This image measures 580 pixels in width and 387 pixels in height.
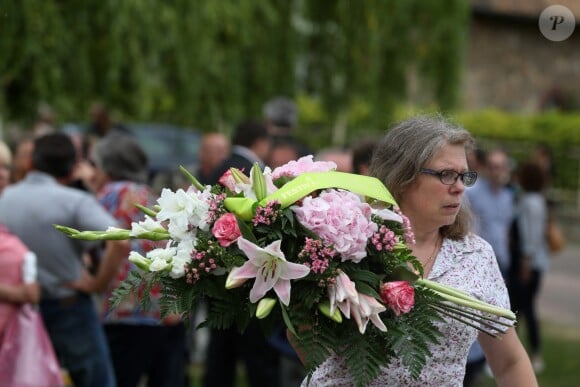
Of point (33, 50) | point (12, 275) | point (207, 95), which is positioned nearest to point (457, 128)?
point (12, 275)

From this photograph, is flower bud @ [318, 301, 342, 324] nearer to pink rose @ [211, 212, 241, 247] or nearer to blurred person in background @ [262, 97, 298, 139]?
pink rose @ [211, 212, 241, 247]

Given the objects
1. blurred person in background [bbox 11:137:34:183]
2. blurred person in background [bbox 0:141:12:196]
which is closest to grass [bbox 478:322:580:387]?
blurred person in background [bbox 11:137:34:183]

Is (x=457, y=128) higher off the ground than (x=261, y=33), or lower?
higher

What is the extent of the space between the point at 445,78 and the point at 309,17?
1938mm

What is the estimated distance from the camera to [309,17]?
40.2 feet

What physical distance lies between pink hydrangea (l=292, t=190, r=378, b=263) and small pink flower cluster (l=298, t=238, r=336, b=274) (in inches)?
1.2

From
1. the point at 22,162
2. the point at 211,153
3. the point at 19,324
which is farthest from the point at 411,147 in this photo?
the point at 211,153

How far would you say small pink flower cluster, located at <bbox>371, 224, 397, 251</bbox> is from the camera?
11.0 feet

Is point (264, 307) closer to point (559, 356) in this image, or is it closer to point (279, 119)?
point (279, 119)

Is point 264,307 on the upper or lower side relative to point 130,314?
upper

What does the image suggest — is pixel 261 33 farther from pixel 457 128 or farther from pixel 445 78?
pixel 457 128

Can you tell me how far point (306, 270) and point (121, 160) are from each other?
3.68m

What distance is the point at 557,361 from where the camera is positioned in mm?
10992

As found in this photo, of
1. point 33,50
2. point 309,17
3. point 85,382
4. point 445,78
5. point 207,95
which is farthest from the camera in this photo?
point 445,78
